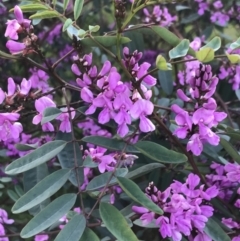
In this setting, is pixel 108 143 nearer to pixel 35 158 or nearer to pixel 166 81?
pixel 35 158

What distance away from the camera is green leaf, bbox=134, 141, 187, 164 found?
79cm

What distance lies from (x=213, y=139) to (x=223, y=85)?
69cm

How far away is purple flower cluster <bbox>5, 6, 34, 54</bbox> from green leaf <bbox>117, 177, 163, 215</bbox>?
0.78 feet

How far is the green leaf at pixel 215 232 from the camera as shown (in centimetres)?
85

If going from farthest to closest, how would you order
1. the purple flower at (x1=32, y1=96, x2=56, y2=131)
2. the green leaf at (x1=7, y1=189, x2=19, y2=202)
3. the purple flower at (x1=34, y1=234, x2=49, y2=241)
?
the green leaf at (x1=7, y1=189, x2=19, y2=202), the purple flower at (x1=34, y1=234, x2=49, y2=241), the purple flower at (x1=32, y1=96, x2=56, y2=131)

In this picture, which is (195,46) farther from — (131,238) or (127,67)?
(131,238)

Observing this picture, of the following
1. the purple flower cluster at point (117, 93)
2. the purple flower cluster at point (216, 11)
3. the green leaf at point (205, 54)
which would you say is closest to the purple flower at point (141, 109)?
the purple flower cluster at point (117, 93)

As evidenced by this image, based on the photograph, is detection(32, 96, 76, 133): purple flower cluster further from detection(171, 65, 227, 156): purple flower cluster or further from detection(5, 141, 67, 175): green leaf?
detection(171, 65, 227, 156): purple flower cluster

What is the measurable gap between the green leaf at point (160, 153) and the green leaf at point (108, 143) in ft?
0.15

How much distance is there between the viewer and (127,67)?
78cm

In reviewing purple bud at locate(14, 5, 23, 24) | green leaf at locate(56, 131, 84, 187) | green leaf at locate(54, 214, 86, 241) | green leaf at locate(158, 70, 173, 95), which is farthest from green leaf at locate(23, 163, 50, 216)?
green leaf at locate(158, 70, 173, 95)

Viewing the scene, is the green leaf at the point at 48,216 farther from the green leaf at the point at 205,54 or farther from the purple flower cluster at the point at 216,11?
the purple flower cluster at the point at 216,11

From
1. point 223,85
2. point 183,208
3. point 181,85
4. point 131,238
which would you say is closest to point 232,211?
point 183,208

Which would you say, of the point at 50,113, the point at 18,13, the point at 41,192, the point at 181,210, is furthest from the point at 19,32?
the point at 181,210
